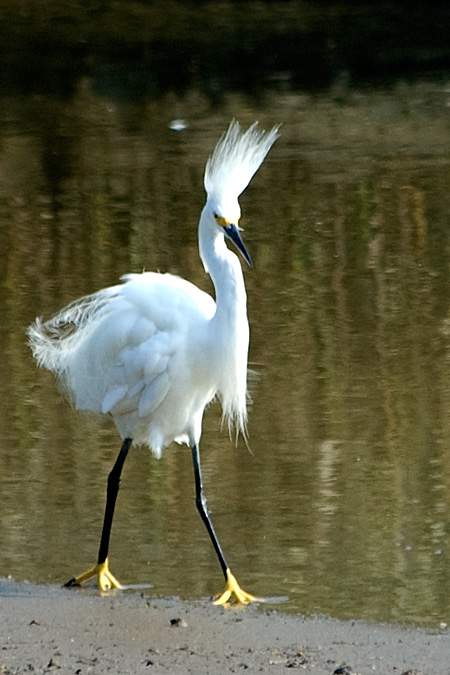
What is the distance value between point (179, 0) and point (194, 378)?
15.2 metres

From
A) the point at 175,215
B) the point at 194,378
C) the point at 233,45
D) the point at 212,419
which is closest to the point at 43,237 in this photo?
the point at 175,215

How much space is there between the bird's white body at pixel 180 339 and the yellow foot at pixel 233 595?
1.87ft

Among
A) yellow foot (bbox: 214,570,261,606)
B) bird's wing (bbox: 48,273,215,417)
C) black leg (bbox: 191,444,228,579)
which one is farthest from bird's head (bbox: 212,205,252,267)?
yellow foot (bbox: 214,570,261,606)

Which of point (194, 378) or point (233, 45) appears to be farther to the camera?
point (233, 45)

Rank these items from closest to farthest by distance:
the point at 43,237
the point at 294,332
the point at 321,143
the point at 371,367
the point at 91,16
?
1. the point at 371,367
2. the point at 294,332
3. the point at 43,237
4. the point at 321,143
5. the point at 91,16

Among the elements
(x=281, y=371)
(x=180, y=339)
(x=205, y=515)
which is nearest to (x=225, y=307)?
(x=180, y=339)

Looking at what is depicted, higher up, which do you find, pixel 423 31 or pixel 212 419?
pixel 423 31

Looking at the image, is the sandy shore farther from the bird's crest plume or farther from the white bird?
the bird's crest plume

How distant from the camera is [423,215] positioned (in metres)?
8.81

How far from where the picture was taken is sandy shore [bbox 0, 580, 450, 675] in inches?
134

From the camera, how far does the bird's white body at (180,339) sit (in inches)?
165

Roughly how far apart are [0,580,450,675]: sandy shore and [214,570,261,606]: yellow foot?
5cm

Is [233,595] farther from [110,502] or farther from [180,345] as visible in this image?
[180,345]

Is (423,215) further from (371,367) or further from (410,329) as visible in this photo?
(371,367)
